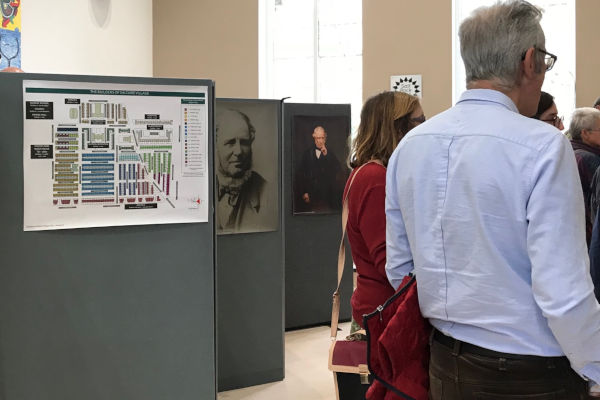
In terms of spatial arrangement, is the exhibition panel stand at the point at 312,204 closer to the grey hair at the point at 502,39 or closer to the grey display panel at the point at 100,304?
the grey display panel at the point at 100,304

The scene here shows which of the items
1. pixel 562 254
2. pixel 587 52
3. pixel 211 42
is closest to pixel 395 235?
pixel 562 254

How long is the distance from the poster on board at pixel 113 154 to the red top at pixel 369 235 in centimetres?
83

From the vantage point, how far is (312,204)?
16.6 feet

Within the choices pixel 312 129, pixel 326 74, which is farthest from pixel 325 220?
pixel 326 74

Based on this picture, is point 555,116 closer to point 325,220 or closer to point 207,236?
point 207,236

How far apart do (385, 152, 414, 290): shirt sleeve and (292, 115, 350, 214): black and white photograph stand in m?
3.36

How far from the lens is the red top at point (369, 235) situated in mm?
2002

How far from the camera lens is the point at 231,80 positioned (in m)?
8.17

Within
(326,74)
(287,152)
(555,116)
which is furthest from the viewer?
(326,74)

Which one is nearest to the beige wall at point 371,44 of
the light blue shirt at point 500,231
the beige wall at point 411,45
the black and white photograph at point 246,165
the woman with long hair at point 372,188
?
the beige wall at point 411,45

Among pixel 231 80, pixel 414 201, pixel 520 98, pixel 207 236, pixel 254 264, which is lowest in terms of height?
pixel 254 264

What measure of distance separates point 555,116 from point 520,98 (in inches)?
72.1

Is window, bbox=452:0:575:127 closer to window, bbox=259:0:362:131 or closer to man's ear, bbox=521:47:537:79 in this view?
→ window, bbox=259:0:362:131

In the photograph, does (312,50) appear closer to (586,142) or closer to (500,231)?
(586,142)
